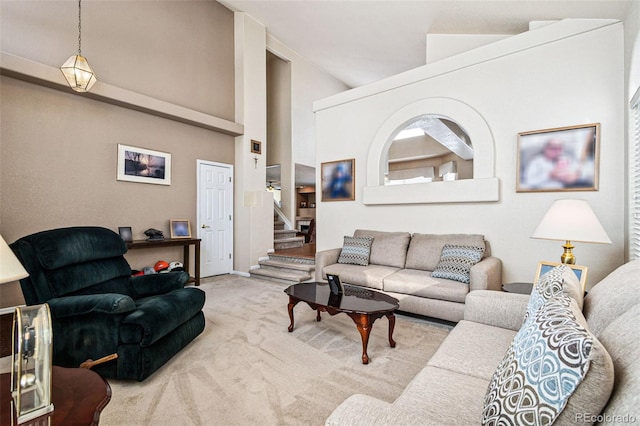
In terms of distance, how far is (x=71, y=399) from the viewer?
105 centimetres

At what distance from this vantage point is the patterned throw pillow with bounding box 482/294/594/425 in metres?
0.67

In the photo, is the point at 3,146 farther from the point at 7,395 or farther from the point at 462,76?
the point at 462,76

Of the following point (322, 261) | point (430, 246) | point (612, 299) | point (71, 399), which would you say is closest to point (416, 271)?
point (430, 246)

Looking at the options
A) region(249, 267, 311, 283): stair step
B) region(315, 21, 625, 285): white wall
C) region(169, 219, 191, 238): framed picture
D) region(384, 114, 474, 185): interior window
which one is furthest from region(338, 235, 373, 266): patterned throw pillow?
region(384, 114, 474, 185): interior window

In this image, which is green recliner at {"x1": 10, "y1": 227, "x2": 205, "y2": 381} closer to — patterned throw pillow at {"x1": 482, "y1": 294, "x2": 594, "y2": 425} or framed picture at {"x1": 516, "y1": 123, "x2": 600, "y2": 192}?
patterned throw pillow at {"x1": 482, "y1": 294, "x2": 594, "y2": 425}

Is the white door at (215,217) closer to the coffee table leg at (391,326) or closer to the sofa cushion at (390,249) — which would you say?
the sofa cushion at (390,249)

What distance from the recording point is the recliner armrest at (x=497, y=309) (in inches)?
73.6

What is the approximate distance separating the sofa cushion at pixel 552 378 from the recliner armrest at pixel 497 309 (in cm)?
115

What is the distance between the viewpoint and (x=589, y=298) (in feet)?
4.92

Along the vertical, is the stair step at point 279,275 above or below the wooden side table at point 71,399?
below

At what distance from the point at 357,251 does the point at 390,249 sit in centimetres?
44

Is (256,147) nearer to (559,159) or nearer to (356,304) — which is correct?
(356,304)

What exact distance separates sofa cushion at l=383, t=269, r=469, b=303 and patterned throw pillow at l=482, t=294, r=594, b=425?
2.13 meters

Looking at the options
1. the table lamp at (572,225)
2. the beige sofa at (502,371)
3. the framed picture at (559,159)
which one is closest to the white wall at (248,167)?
the framed picture at (559,159)
